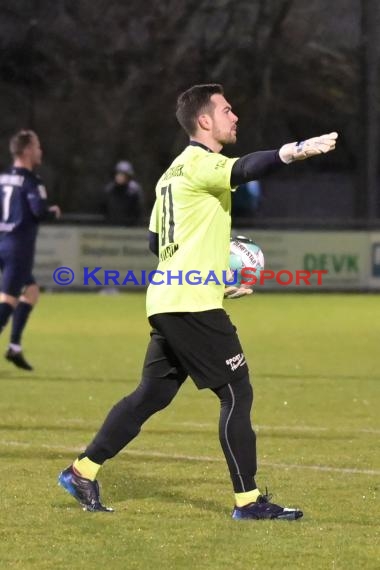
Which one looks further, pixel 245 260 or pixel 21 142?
pixel 21 142

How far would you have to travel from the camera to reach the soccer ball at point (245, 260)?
6996mm

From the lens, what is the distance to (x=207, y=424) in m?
9.84

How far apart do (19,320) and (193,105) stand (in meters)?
6.80

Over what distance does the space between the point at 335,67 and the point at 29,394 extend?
22.5 metres

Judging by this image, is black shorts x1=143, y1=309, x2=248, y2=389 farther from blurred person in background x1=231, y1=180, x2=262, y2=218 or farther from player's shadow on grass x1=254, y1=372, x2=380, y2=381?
blurred person in background x1=231, y1=180, x2=262, y2=218

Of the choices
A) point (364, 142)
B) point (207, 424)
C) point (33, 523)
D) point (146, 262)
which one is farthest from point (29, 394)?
point (364, 142)

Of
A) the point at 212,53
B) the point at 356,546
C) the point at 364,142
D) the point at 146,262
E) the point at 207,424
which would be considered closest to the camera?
the point at 356,546

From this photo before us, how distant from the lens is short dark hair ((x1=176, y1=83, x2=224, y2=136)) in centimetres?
662

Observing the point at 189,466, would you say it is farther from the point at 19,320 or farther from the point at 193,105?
the point at 19,320

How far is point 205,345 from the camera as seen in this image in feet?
21.6

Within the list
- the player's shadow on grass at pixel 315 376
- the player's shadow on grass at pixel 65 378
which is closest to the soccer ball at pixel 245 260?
the player's shadow on grass at pixel 65 378

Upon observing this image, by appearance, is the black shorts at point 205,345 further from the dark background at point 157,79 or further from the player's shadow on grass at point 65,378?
the dark background at point 157,79

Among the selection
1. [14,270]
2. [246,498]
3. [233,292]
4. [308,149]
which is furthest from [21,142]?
[308,149]

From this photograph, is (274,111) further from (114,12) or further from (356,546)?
(356,546)
